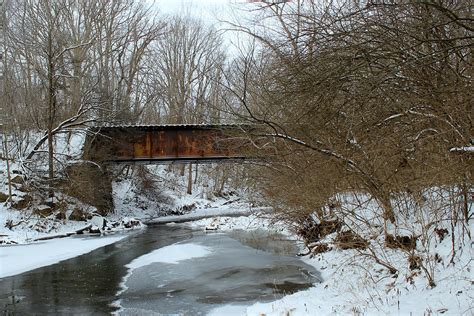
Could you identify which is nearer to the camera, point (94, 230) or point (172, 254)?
point (172, 254)

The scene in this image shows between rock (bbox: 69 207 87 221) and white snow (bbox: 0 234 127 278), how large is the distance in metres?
3.41

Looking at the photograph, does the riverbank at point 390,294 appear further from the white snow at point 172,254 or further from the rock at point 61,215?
the rock at point 61,215

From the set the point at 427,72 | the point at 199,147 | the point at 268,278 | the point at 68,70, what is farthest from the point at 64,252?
the point at 68,70

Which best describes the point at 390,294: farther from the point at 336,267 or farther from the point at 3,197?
the point at 3,197

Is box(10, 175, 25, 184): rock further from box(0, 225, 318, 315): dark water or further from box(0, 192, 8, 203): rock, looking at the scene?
box(0, 225, 318, 315): dark water

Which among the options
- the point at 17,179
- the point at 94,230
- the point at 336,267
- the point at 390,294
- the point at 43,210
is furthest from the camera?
the point at 17,179

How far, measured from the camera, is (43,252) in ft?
60.6

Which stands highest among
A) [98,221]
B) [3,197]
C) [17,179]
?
[17,179]

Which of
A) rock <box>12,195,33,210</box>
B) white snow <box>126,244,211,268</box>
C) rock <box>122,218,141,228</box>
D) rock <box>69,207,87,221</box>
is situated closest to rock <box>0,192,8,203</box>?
rock <box>12,195,33,210</box>

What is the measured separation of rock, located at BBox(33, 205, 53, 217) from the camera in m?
24.7

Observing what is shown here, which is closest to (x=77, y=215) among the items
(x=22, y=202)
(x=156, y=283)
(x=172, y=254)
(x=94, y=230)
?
(x=94, y=230)

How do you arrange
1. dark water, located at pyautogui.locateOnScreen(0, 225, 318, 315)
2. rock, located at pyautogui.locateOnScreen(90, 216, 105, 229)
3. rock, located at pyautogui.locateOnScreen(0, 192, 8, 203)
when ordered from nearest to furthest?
dark water, located at pyautogui.locateOnScreen(0, 225, 318, 315) < rock, located at pyautogui.locateOnScreen(0, 192, 8, 203) < rock, located at pyautogui.locateOnScreen(90, 216, 105, 229)

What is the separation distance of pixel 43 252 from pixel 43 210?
7041 millimetres

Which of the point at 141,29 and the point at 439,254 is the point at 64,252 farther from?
the point at 141,29
